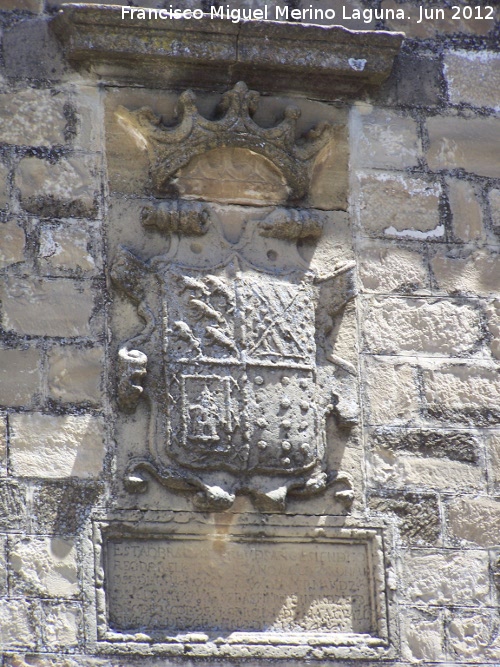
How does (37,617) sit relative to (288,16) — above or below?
Answer: below

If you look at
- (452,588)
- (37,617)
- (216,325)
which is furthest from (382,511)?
(37,617)

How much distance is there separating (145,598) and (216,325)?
31.9 inches

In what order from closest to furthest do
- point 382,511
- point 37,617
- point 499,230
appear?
1. point 37,617
2. point 382,511
3. point 499,230

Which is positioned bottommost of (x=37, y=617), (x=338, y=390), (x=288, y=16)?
(x=37, y=617)

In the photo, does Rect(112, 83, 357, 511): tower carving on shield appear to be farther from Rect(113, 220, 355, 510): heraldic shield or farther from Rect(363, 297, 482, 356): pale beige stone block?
Rect(363, 297, 482, 356): pale beige stone block

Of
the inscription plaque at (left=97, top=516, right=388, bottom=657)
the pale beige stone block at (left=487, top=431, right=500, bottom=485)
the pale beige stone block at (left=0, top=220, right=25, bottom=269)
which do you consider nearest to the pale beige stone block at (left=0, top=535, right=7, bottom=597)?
the inscription plaque at (left=97, top=516, right=388, bottom=657)

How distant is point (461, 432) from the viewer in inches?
197

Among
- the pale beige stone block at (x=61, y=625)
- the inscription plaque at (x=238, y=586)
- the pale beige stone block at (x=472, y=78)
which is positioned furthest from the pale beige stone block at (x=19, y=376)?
the pale beige stone block at (x=472, y=78)

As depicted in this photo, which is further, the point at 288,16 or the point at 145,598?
the point at 288,16

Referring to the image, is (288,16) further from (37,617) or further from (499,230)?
(37,617)

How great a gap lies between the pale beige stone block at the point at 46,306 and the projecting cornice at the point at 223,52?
2.34 ft

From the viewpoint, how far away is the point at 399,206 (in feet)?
17.0

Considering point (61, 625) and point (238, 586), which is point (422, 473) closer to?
point (238, 586)

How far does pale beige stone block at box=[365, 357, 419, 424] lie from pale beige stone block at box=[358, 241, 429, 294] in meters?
0.24
